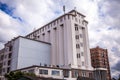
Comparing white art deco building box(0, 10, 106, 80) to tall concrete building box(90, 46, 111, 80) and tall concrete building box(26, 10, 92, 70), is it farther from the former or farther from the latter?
tall concrete building box(90, 46, 111, 80)

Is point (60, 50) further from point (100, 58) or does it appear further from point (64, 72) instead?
point (100, 58)

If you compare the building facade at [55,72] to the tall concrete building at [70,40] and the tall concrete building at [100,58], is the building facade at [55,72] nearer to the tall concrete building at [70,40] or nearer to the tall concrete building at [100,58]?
the tall concrete building at [70,40]

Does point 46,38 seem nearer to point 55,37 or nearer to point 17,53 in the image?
point 55,37

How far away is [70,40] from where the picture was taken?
62469 mm

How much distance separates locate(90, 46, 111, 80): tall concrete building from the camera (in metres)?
104

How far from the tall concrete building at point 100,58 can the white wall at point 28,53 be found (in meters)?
45.6

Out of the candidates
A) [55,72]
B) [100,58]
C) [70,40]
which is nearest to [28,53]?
[55,72]

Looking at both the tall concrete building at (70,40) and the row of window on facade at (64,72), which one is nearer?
the row of window on facade at (64,72)

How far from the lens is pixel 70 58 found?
60.4 meters

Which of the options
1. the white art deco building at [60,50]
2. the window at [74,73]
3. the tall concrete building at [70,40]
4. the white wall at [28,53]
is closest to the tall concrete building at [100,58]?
the white art deco building at [60,50]

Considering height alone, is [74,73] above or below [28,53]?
below

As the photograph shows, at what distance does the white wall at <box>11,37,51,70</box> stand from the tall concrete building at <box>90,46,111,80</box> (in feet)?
149

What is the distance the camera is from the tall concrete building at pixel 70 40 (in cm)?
6147

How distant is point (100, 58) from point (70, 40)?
165 feet
